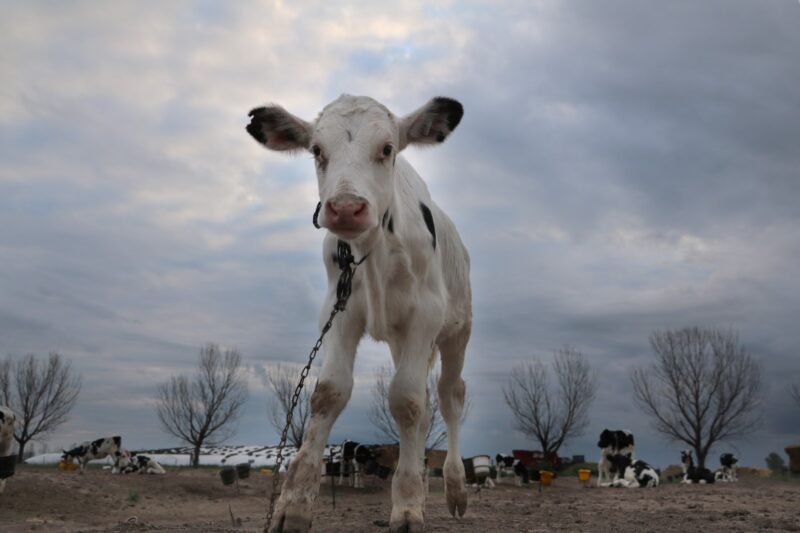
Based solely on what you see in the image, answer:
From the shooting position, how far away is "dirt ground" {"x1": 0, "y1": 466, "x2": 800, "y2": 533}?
24.0ft

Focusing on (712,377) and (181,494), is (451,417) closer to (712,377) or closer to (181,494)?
(181,494)

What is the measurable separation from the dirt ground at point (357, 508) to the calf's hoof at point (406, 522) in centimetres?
93

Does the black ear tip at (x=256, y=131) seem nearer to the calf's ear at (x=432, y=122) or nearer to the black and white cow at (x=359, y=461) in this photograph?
the calf's ear at (x=432, y=122)

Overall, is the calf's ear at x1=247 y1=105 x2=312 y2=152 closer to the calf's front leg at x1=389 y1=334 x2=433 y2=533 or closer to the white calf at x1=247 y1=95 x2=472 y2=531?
the white calf at x1=247 y1=95 x2=472 y2=531

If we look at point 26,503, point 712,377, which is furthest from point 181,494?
point 712,377

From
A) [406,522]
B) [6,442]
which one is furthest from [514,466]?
[406,522]

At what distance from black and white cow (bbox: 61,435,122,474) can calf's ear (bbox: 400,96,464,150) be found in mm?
24438

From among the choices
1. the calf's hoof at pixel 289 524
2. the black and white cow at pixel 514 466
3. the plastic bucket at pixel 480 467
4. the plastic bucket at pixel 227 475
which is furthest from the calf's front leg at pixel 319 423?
A: the black and white cow at pixel 514 466

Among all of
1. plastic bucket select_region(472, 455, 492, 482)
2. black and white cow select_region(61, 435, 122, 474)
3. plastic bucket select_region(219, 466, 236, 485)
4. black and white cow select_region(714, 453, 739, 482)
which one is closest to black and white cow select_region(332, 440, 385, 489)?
plastic bucket select_region(472, 455, 492, 482)

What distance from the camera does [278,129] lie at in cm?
573

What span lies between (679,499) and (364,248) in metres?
11.0

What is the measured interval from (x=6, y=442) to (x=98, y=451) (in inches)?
437

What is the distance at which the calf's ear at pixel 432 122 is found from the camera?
5.64 metres

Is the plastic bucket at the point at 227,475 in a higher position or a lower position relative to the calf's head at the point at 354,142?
lower
